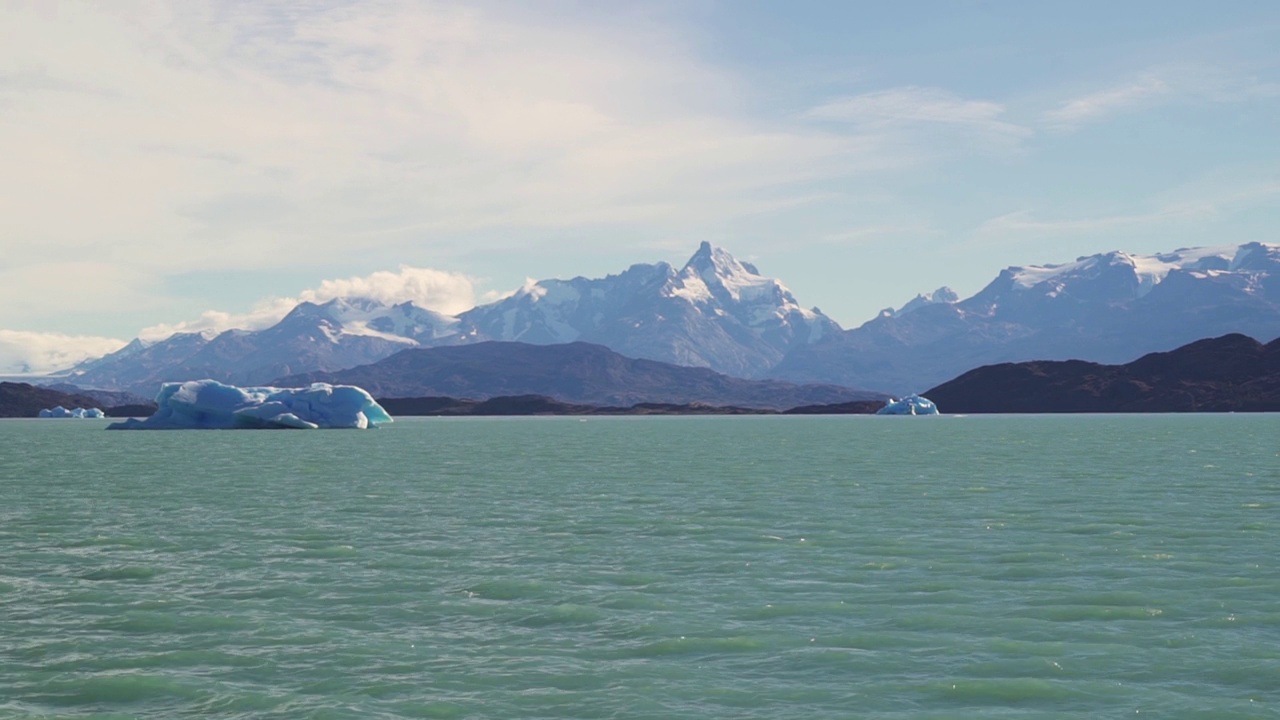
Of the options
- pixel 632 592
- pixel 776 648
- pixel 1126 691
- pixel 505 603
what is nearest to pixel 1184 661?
pixel 1126 691

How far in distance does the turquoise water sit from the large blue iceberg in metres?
102

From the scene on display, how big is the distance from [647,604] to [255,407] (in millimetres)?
132965

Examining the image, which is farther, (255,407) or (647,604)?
(255,407)

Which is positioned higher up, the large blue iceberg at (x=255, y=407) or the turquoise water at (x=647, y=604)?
the large blue iceberg at (x=255, y=407)

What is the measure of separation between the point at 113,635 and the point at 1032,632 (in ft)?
53.3

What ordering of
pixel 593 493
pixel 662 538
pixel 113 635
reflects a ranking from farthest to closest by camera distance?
pixel 593 493, pixel 662 538, pixel 113 635

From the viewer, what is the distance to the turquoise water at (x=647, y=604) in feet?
55.5

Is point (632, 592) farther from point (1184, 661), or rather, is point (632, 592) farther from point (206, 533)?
point (206, 533)

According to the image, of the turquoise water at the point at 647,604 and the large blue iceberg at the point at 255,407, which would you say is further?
the large blue iceberg at the point at 255,407

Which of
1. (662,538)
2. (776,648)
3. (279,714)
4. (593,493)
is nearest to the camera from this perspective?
(279,714)

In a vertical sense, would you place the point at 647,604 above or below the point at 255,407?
below

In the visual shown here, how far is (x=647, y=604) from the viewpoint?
23.4 m

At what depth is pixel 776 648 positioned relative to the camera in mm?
19578

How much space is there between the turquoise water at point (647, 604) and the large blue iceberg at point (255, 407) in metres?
102
